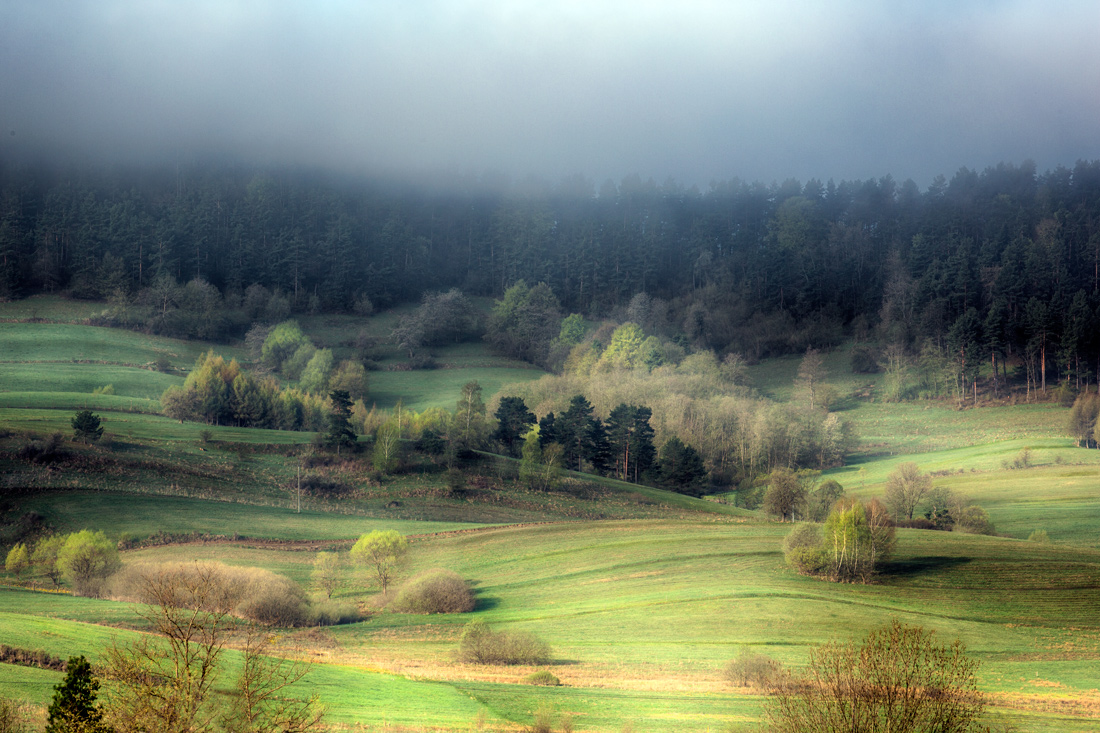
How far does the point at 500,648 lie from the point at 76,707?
22.5 meters

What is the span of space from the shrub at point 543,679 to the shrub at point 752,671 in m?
7.27

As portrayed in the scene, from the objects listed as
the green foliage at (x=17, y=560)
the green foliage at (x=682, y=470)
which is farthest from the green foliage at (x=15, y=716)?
the green foliage at (x=682, y=470)

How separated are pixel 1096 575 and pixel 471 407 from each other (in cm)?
6257

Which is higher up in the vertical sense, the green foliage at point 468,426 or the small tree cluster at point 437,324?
the small tree cluster at point 437,324

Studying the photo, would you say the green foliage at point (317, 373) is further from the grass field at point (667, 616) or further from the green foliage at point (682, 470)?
the grass field at point (667, 616)

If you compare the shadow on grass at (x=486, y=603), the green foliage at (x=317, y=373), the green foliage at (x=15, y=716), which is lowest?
the shadow on grass at (x=486, y=603)

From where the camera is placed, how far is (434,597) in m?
47.5

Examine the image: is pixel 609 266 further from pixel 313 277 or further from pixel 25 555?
pixel 25 555

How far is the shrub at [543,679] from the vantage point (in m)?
31.4

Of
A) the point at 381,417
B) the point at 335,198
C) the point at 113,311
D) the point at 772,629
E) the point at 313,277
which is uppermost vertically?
the point at 335,198

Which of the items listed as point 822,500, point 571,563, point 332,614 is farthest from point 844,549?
point 332,614

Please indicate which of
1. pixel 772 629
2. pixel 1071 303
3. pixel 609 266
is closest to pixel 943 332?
pixel 1071 303

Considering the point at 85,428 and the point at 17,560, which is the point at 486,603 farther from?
the point at 85,428

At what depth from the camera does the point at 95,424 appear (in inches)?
2800
